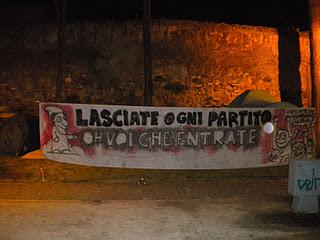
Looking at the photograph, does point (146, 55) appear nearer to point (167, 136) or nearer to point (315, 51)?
point (167, 136)

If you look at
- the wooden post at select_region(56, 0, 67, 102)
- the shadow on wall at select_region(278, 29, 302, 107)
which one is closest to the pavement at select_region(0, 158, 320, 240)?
the wooden post at select_region(56, 0, 67, 102)

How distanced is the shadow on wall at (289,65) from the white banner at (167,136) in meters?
6.12

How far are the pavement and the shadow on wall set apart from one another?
6.58 metres

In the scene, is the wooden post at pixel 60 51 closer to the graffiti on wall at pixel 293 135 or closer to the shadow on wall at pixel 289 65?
the graffiti on wall at pixel 293 135

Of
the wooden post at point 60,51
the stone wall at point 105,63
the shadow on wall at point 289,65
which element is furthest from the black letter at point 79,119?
the shadow on wall at point 289,65

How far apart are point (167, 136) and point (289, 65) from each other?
8264mm

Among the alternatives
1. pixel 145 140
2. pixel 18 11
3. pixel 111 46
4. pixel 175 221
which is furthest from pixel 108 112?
pixel 18 11

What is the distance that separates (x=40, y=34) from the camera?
639 inches

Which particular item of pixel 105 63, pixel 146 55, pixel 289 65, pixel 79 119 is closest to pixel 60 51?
pixel 105 63

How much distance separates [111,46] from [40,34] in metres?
2.31

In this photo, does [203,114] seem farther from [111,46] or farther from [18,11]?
[18,11]

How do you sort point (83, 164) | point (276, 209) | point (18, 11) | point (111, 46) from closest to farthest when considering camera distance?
1. point (276, 209)
2. point (83, 164)
3. point (111, 46)
4. point (18, 11)

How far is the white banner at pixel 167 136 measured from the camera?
10.4 m

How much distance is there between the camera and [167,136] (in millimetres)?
10727
